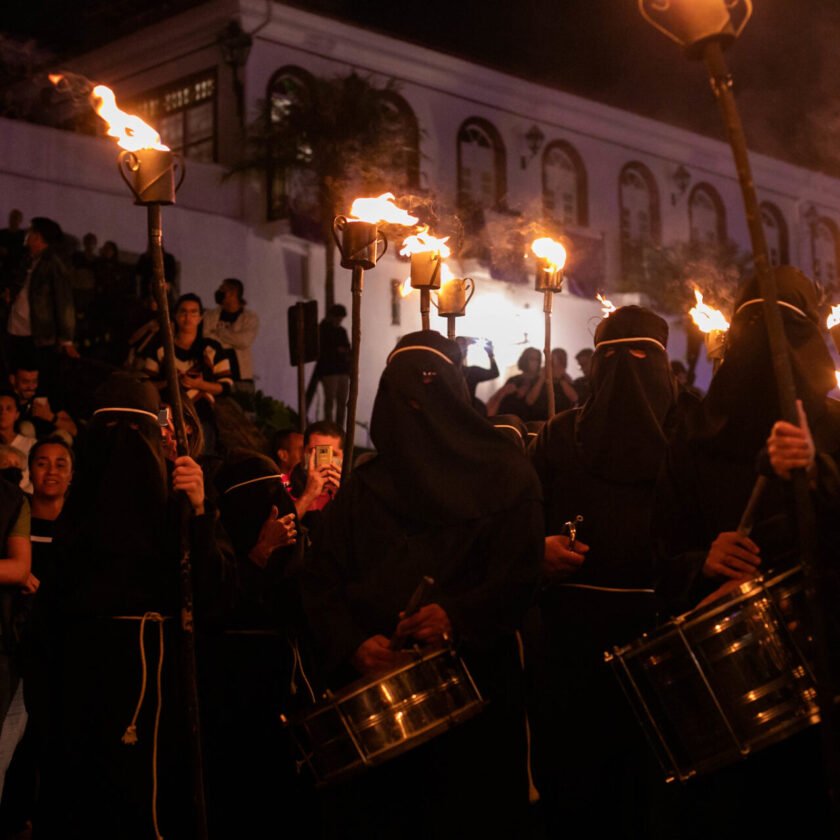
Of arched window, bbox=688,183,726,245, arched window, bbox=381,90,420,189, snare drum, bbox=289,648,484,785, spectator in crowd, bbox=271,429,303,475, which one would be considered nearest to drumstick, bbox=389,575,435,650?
snare drum, bbox=289,648,484,785

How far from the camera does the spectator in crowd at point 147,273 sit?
16520mm

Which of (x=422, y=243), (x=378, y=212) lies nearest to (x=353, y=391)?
(x=378, y=212)

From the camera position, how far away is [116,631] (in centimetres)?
529

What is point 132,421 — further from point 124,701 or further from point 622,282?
point 622,282

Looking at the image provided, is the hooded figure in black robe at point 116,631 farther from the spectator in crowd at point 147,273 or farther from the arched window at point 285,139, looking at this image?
the arched window at point 285,139

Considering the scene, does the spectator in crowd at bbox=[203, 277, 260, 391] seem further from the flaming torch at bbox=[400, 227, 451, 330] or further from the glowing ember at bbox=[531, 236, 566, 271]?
the flaming torch at bbox=[400, 227, 451, 330]

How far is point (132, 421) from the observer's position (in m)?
5.40

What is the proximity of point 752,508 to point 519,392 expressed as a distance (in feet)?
30.8

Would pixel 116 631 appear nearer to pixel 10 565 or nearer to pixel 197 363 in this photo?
pixel 10 565

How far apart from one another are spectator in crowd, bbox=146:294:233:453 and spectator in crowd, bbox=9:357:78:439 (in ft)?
4.49

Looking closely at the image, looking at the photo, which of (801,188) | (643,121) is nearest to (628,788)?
(643,121)

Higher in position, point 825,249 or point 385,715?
point 825,249

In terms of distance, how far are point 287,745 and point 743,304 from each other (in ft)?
10.8

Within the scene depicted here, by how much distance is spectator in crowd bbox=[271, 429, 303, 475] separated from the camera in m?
8.88
